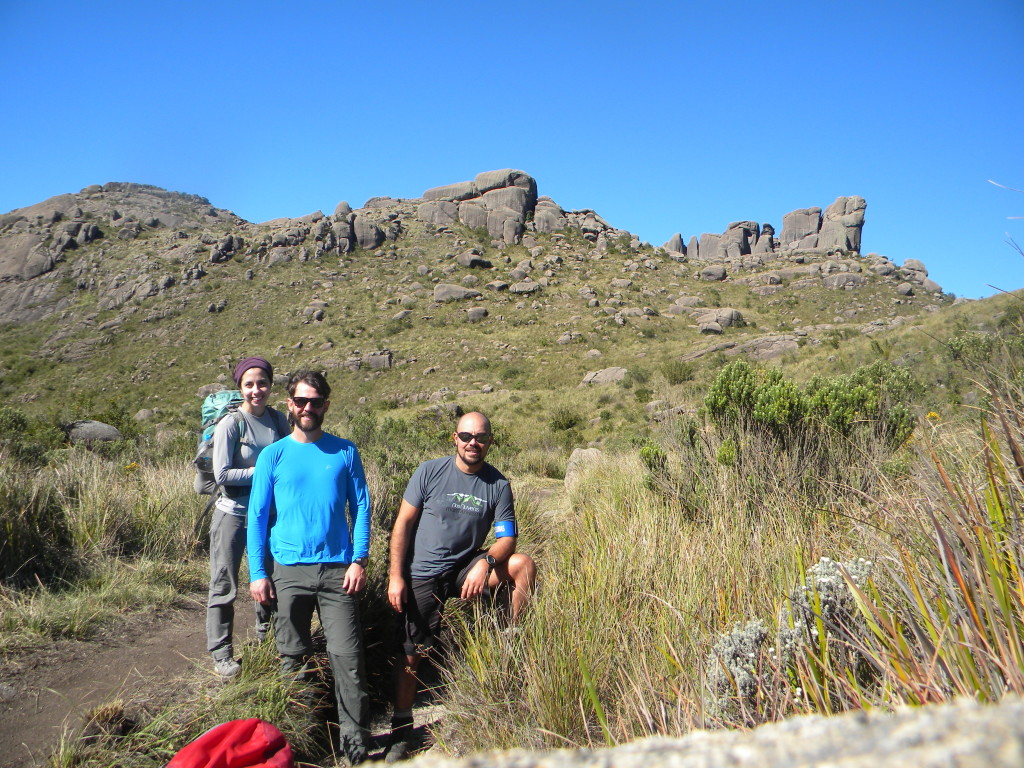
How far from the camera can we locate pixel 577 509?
6.95 metres

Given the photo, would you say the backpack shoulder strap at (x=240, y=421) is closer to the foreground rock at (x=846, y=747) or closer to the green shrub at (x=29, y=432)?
the foreground rock at (x=846, y=747)

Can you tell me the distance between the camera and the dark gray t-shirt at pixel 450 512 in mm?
3658

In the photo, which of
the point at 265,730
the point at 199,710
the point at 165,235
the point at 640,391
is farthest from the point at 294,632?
the point at 165,235

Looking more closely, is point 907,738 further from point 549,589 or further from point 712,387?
point 712,387

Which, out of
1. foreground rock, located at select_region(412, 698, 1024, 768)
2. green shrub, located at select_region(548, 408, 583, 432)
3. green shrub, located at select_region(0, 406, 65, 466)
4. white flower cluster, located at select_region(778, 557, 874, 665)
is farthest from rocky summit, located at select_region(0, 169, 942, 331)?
foreground rock, located at select_region(412, 698, 1024, 768)

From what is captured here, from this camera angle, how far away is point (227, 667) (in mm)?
3480

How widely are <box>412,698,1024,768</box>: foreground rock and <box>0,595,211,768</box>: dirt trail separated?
10.6 feet

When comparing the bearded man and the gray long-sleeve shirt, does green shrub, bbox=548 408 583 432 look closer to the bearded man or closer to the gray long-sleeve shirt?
the gray long-sleeve shirt

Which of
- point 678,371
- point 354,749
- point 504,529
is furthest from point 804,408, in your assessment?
point 678,371

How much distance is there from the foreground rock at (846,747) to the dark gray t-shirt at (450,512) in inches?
119

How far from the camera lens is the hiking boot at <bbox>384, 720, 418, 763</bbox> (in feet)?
10.6

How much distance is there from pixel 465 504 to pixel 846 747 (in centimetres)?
326

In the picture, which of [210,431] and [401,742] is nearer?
[401,742]

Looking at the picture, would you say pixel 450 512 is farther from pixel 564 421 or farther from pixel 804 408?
pixel 564 421
